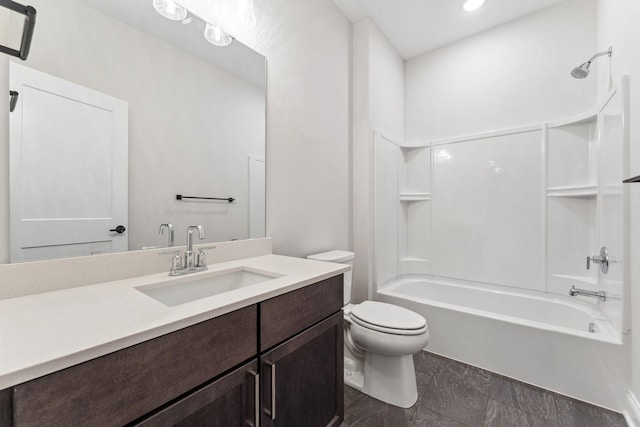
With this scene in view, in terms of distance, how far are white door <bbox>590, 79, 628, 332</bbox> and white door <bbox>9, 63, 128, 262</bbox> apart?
2544 mm

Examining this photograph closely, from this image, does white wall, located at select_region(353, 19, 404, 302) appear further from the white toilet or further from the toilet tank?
the white toilet

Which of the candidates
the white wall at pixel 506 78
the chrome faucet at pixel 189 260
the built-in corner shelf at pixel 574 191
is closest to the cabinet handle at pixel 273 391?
the chrome faucet at pixel 189 260

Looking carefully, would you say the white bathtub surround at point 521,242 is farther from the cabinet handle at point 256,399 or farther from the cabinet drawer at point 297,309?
the cabinet handle at point 256,399

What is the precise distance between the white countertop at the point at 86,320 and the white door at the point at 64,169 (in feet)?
0.57

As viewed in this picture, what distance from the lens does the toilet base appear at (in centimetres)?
159

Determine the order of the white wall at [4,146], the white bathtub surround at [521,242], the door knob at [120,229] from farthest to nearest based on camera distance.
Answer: the white bathtub surround at [521,242], the door knob at [120,229], the white wall at [4,146]

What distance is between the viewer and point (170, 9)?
1234mm

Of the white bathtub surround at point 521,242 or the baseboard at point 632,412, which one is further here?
the white bathtub surround at point 521,242

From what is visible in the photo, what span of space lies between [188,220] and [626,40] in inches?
101

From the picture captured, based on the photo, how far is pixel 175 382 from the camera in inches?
26.5

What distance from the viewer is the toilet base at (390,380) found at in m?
1.59

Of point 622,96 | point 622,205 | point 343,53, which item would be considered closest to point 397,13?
point 343,53

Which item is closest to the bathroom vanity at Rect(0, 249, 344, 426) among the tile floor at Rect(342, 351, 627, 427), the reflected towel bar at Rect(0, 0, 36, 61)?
the tile floor at Rect(342, 351, 627, 427)

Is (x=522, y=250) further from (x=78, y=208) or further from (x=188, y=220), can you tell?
(x=78, y=208)
